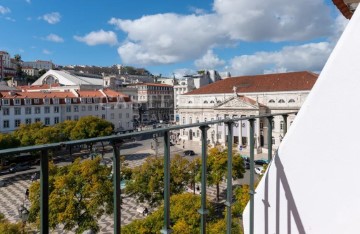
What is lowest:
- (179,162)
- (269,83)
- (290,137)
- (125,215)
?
(125,215)

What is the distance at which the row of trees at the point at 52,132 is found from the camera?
27953mm

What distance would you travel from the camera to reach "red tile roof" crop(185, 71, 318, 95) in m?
40.1

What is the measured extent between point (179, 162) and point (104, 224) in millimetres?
4715

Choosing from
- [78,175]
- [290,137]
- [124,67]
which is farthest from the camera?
[124,67]

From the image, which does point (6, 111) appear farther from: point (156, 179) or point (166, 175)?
point (166, 175)

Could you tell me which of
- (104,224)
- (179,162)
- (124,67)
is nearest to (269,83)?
(179,162)

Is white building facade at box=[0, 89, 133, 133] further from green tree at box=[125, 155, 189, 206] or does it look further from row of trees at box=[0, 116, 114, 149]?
green tree at box=[125, 155, 189, 206]

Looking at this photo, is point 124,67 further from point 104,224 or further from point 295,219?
point 295,219

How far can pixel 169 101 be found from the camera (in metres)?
77.2

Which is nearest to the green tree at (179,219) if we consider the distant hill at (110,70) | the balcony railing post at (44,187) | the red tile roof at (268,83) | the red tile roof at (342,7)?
the red tile roof at (342,7)

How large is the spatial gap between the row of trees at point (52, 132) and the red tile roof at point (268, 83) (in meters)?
20.3

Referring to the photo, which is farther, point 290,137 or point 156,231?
point 156,231

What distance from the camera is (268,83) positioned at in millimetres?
44219

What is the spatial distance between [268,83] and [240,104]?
5238mm
